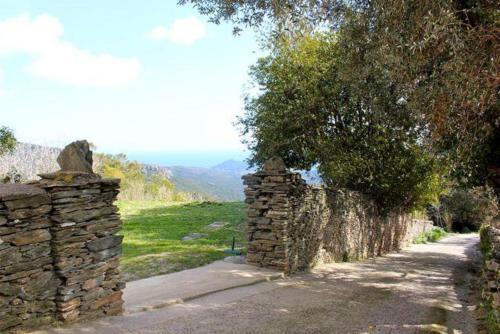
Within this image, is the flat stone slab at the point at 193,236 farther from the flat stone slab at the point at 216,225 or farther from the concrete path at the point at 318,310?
the concrete path at the point at 318,310

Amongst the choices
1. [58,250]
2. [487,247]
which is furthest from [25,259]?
[487,247]

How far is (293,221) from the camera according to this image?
1180cm

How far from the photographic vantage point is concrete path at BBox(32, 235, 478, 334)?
22.9 feet

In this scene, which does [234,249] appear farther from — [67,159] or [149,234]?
[67,159]

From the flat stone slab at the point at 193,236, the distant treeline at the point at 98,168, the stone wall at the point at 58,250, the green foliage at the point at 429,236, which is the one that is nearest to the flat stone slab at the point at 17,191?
the stone wall at the point at 58,250

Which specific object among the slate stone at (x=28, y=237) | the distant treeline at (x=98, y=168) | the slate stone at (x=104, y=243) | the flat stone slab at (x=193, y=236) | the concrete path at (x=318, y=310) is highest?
the distant treeline at (x=98, y=168)

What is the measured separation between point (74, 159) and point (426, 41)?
556cm

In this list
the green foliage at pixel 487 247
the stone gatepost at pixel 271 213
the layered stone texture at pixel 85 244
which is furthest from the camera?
the stone gatepost at pixel 271 213

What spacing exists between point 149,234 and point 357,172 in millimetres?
8414

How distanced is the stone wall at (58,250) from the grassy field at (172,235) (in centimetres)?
307

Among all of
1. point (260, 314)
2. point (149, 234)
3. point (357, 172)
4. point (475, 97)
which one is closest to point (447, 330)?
point (260, 314)

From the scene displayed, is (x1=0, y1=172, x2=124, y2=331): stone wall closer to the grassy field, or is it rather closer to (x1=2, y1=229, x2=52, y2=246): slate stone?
(x1=2, y1=229, x2=52, y2=246): slate stone

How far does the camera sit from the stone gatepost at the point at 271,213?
447 inches

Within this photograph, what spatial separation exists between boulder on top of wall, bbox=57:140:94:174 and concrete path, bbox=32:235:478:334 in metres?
2.35
